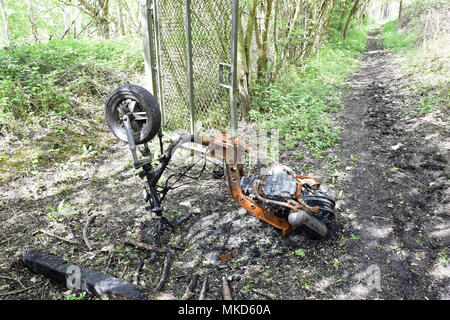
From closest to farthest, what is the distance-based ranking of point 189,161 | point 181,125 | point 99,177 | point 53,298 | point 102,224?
point 53,298, point 102,224, point 99,177, point 189,161, point 181,125

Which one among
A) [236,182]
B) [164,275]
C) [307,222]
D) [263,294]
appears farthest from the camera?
[236,182]

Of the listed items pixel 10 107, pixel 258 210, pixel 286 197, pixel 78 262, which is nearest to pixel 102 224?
pixel 78 262

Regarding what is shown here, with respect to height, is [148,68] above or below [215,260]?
above

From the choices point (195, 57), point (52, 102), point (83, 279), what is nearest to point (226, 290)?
point (83, 279)

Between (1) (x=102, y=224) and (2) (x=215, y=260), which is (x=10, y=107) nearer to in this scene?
(1) (x=102, y=224)

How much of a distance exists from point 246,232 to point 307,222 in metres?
0.85

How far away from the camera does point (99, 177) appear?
5.21 m

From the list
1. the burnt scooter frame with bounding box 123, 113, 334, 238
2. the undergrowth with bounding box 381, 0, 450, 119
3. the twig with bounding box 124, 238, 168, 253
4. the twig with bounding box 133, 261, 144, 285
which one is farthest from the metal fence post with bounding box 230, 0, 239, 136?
the undergrowth with bounding box 381, 0, 450, 119

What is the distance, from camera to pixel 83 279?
118 inches

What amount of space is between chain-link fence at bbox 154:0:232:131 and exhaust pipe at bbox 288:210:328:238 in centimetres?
320

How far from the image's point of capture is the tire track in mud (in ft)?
10.2

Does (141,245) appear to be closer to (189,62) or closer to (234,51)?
(234,51)
